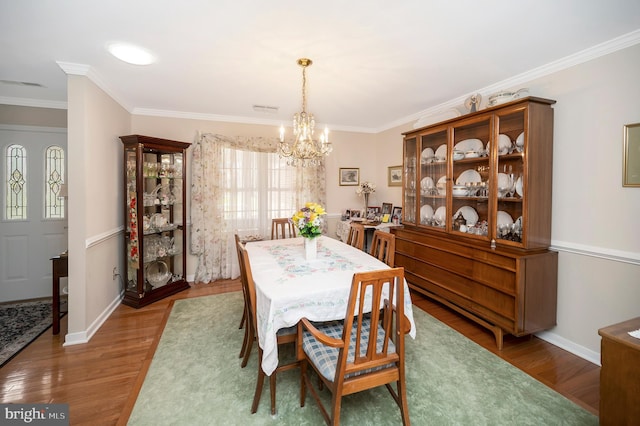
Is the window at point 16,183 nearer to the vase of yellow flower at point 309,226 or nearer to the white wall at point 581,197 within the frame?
the white wall at point 581,197

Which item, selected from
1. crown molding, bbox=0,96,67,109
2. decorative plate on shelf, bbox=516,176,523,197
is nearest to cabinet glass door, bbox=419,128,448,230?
decorative plate on shelf, bbox=516,176,523,197

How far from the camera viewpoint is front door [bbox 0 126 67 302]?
11.6 feet

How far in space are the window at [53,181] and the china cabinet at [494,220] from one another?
4638 mm

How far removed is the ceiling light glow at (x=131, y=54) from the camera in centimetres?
227

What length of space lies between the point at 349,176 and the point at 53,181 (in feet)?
13.8

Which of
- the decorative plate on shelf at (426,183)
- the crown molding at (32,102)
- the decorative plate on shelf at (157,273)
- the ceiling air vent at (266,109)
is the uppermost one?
the ceiling air vent at (266,109)

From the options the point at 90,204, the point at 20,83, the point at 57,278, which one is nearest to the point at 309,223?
the point at 90,204

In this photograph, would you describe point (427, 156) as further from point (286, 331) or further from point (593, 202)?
point (286, 331)

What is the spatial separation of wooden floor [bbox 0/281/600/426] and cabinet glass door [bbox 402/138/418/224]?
139 centimetres

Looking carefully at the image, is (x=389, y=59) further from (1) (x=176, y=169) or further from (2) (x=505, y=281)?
(1) (x=176, y=169)

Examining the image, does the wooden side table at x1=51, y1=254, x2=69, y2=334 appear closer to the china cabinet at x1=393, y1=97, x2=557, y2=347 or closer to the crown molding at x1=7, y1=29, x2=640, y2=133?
the crown molding at x1=7, y1=29, x2=640, y2=133

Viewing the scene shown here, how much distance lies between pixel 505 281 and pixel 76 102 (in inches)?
163

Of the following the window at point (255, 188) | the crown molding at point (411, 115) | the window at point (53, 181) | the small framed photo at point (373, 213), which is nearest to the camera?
the crown molding at point (411, 115)

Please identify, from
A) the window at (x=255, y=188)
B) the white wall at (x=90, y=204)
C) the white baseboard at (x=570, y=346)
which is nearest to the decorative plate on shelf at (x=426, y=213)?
the white baseboard at (x=570, y=346)
